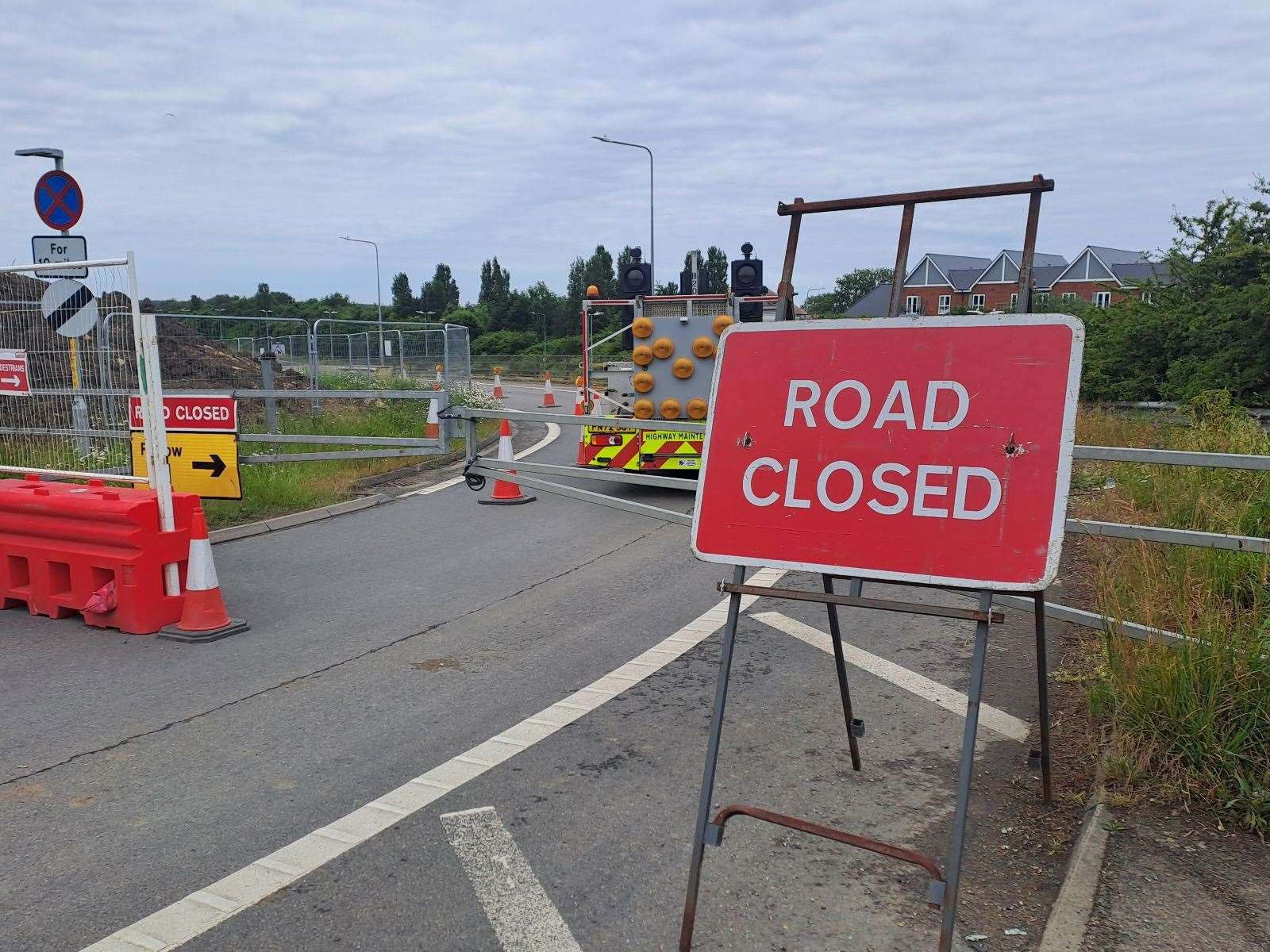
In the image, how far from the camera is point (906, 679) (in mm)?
5625

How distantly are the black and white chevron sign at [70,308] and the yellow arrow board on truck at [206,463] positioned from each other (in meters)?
1.53

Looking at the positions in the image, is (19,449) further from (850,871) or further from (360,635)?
(850,871)

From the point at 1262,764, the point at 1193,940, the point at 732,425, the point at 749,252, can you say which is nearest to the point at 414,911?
the point at 732,425

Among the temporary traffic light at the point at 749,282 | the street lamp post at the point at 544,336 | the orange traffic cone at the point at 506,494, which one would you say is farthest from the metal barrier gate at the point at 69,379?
the street lamp post at the point at 544,336

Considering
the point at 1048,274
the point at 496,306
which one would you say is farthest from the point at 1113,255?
the point at 496,306

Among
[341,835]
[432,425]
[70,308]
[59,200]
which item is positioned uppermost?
[59,200]

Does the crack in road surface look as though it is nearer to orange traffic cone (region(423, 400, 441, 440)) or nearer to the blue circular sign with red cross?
orange traffic cone (region(423, 400, 441, 440))

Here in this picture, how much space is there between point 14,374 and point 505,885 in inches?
288

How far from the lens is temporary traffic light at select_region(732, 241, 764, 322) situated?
36.6ft

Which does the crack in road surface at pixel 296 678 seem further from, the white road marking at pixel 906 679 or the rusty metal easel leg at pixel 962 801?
the rusty metal easel leg at pixel 962 801

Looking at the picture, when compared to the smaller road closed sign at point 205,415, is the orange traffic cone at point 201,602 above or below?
below

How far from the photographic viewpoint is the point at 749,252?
13.2m

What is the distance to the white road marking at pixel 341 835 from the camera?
325 cm

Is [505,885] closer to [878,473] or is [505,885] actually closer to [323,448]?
[878,473]
